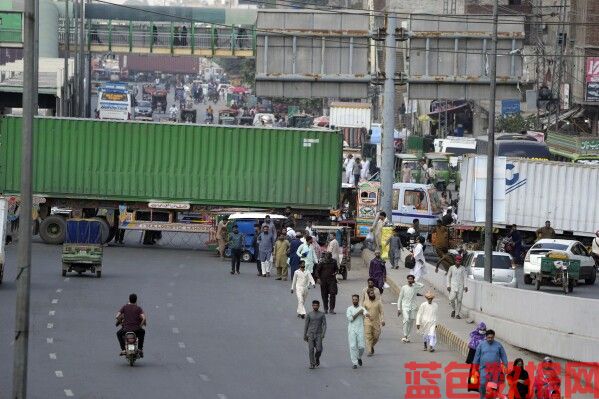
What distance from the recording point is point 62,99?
2857 inches

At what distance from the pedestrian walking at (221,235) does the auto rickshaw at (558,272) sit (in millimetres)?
8656

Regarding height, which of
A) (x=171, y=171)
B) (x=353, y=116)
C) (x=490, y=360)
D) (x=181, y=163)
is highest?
(x=353, y=116)

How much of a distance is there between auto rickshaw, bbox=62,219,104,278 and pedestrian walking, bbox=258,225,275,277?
12.7ft

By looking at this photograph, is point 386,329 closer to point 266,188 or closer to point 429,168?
point 266,188

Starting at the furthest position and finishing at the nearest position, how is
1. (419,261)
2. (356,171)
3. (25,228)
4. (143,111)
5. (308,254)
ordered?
(143,111) → (356,171) → (308,254) → (419,261) → (25,228)

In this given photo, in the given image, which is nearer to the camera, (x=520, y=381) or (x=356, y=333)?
(x=520, y=381)

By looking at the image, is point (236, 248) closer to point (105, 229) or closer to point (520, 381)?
point (105, 229)

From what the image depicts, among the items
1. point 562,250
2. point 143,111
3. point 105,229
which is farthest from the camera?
point 143,111

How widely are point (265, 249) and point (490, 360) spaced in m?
17.6

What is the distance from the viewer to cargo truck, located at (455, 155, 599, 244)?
45.9 metres

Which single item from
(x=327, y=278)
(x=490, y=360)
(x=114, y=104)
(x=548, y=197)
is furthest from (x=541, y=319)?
(x=114, y=104)

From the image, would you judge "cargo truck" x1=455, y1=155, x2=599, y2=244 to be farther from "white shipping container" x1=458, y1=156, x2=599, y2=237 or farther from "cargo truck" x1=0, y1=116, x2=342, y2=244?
"cargo truck" x1=0, y1=116, x2=342, y2=244

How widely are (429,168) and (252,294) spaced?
31475mm

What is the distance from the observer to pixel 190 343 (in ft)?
89.8
